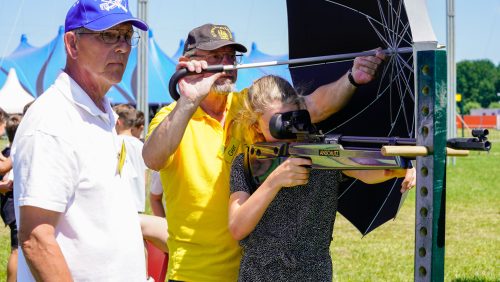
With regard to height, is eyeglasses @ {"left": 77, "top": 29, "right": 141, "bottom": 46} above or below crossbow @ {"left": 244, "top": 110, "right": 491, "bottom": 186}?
above

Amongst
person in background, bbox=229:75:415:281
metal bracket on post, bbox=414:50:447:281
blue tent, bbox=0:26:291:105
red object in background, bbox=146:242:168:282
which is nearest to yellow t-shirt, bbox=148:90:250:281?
person in background, bbox=229:75:415:281

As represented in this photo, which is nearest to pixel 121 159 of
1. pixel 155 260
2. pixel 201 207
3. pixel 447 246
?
pixel 201 207

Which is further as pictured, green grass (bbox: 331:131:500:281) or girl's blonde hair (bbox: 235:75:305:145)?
green grass (bbox: 331:131:500:281)

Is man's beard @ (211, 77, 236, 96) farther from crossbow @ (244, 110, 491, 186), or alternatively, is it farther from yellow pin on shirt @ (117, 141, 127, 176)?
yellow pin on shirt @ (117, 141, 127, 176)

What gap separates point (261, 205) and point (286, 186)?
0.37 ft

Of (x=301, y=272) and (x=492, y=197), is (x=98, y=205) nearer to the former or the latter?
(x=301, y=272)

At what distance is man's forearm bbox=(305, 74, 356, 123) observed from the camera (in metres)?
2.82

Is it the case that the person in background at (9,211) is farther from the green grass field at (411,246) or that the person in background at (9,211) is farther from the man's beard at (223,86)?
the man's beard at (223,86)

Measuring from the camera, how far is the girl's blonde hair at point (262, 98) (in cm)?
269

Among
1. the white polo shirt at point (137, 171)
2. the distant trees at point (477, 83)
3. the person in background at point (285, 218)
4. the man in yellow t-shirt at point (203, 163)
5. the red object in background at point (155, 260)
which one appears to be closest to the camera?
the person in background at point (285, 218)

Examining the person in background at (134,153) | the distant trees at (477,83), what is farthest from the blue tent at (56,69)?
the distant trees at (477,83)

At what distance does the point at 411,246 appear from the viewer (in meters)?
8.34

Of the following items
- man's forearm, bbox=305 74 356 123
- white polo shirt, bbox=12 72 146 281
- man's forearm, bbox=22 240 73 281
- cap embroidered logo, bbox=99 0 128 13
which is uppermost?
cap embroidered logo, bbox=99 0 128 13

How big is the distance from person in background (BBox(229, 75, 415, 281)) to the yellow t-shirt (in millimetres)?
133
